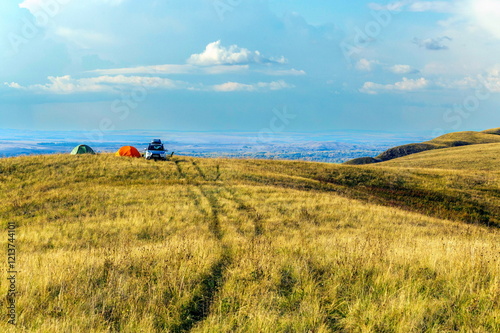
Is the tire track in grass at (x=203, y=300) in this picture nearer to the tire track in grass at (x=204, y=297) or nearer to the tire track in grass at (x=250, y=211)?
the tire track in grass at (x=204, y=297)

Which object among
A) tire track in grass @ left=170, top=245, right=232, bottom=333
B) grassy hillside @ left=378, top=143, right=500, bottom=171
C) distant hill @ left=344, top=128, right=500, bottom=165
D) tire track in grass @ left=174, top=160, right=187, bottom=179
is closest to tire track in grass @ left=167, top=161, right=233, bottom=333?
tire track in grass @ left=170, top=245, right=232, bottom=333

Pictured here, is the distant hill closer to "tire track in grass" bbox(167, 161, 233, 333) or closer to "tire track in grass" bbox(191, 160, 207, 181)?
"tire track in grass" bbox(191, 160, 207, 181)

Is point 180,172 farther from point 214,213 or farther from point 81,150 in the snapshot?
point 81,150

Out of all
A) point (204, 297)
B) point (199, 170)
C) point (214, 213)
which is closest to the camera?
point (204, 297)

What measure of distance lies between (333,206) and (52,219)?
17.1 metres

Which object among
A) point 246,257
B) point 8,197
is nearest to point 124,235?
point 246,257

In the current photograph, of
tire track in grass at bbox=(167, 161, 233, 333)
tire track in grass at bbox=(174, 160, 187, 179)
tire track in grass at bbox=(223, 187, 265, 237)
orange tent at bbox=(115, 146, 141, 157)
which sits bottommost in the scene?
tire track in grass at bbox=(223, 187, 265, 237)

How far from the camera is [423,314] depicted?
177 inches

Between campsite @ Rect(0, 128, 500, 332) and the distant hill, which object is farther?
the distant hill

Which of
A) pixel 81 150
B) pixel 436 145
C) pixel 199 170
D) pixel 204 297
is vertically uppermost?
pixel 436 145

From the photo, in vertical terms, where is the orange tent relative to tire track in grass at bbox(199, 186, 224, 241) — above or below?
above

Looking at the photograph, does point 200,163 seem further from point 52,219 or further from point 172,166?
point 52,219

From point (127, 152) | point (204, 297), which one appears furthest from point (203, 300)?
point (127, 152)

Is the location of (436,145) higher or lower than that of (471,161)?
higher
